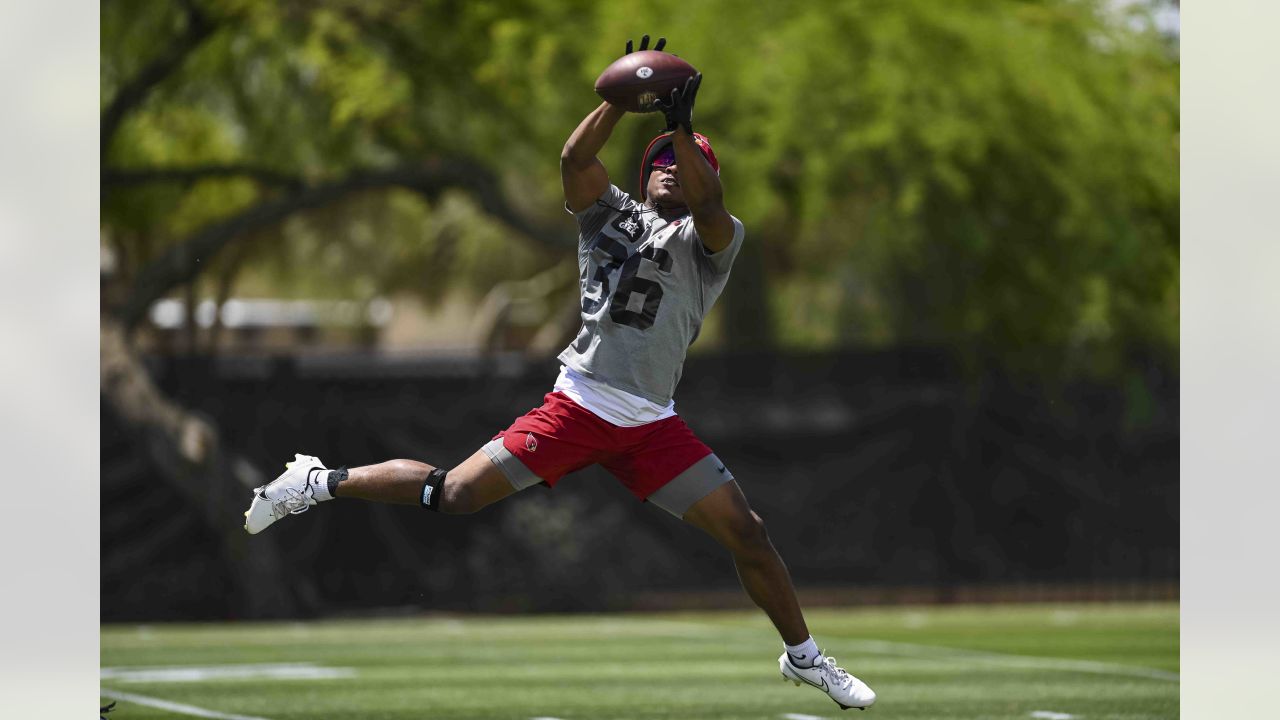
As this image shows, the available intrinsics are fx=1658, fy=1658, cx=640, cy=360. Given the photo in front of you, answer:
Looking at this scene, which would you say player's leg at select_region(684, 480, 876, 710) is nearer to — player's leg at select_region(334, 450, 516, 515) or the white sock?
the white sock

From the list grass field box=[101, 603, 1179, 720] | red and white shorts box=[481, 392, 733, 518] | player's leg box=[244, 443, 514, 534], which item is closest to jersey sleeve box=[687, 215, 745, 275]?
red and white shorts box=[481, 392, 733, 518]

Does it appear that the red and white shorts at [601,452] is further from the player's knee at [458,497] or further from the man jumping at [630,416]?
the player's knee at [458,497]

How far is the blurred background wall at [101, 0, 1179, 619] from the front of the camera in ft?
54.5

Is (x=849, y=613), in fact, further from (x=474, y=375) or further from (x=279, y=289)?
(x=279, y=289)

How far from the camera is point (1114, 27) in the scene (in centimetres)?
1792

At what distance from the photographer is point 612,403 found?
6465 millimetres

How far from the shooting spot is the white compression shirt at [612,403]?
21.2 feet

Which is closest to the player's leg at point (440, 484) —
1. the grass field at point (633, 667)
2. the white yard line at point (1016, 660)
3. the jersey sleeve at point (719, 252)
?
the jersey sleeve at point (719, 252)

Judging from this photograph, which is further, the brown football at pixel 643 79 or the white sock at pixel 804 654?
the white sock at pixel 804 654

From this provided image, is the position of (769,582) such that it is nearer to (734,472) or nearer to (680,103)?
(680,103)

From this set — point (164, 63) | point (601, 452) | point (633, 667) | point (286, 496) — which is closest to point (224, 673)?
point (633, 667)

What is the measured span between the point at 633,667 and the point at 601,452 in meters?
4.49
